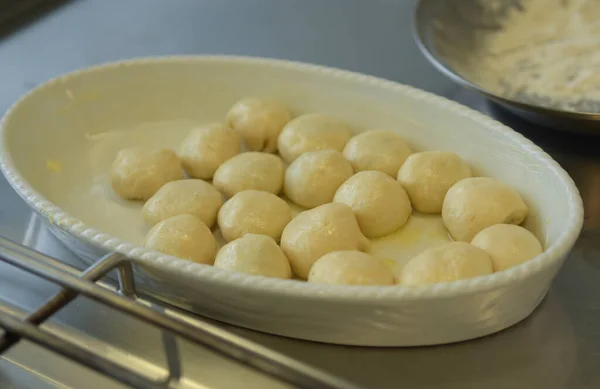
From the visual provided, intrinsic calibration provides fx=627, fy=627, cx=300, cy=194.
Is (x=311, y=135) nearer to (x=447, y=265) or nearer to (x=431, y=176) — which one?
(x=431, y=176)

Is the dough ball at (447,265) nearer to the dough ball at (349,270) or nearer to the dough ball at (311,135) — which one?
the dough ball at (349,270)

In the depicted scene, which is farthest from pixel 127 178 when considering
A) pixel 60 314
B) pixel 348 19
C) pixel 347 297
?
pixel 348 19

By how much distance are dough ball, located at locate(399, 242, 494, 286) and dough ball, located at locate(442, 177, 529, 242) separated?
0.07m

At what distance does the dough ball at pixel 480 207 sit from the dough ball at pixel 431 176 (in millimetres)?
27

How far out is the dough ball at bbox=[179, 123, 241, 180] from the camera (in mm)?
893

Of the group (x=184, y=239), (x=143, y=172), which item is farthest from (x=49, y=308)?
(x=143, y=172)

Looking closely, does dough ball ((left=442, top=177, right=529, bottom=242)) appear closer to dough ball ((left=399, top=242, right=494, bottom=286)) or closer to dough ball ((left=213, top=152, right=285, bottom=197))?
dough ball ((left=399, top=242, right=494, bottom=286))

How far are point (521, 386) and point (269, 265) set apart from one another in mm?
284

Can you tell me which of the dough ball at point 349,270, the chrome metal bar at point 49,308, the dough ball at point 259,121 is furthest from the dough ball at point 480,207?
the chrome metal bar at point 49,308

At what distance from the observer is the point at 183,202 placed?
2.65ft

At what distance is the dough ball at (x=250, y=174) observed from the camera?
2.79ft

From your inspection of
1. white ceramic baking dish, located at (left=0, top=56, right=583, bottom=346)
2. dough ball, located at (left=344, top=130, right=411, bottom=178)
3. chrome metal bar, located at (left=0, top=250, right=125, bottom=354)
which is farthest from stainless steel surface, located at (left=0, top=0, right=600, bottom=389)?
dough ball, located at (left=344, top=130, right=411, bottom=178)

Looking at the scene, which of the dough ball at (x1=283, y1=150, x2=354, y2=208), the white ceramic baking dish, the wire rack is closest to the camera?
the wire rack

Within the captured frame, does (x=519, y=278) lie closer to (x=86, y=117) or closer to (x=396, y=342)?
(x=396, y=342)
